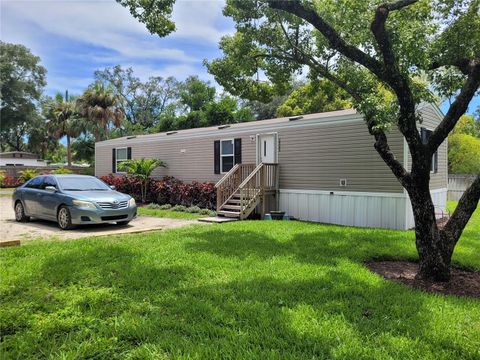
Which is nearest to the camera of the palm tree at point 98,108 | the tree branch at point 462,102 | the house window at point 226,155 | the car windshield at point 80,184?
the tree branch at point 462,102

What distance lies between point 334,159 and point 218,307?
7.77 meters

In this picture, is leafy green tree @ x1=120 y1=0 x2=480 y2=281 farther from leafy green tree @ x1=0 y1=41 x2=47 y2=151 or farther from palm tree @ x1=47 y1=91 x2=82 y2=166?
leafy green tree @ x1=0 y1=41 x2=47 y2=151

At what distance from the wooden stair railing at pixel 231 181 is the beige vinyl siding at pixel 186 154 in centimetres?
35

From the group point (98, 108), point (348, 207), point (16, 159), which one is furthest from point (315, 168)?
point (16, 159)

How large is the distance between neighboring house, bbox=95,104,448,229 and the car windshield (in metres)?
3.63

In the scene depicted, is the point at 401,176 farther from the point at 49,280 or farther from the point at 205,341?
the point at 49,280

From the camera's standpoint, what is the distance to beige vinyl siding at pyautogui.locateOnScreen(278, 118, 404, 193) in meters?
9.75

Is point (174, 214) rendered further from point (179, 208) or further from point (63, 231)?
point (63, 231)

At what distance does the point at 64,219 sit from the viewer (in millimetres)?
8664

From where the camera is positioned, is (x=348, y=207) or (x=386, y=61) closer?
(x=386, y=61)

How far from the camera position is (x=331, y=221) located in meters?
10.8

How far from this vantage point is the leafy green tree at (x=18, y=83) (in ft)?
103

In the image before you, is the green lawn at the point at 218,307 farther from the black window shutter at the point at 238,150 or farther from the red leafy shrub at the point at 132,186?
the red leafy shrub at the point at 132,186

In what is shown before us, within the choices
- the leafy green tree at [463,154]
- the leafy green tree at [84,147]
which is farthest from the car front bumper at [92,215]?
the leafy green tree at [84,147]
